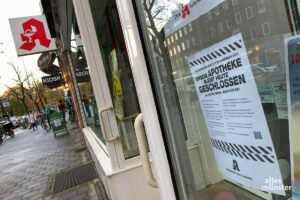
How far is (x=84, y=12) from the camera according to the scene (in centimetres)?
303

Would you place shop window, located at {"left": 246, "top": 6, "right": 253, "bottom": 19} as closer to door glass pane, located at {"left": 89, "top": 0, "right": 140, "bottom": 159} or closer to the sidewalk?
door glass pane, located at {"left": 89, "top": 0, "right": 140, "bottom": 159}

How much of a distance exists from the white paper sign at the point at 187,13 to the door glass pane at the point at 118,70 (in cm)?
215

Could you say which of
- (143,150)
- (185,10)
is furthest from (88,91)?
(185,10)

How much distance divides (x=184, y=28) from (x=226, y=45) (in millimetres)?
227

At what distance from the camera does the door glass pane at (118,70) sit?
322cm

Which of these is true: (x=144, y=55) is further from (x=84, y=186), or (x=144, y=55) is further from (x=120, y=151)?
(x=84, y=186)

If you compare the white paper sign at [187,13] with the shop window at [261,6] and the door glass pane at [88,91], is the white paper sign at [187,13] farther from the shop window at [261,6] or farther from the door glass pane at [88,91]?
the door glass pane at [88,91]

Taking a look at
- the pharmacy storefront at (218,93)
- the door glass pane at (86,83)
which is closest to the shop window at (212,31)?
the pharmacy storefront at (218,93)

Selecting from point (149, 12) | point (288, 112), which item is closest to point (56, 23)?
point (149, 12)

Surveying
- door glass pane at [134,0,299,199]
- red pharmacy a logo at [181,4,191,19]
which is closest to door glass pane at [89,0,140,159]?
door glass pane at [134,0,299,199]

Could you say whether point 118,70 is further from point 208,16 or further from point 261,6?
point 261,6

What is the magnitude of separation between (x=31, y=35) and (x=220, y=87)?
7662 mm

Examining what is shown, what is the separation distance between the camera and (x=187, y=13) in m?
1.01

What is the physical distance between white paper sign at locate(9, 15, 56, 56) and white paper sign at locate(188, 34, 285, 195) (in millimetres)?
7338
